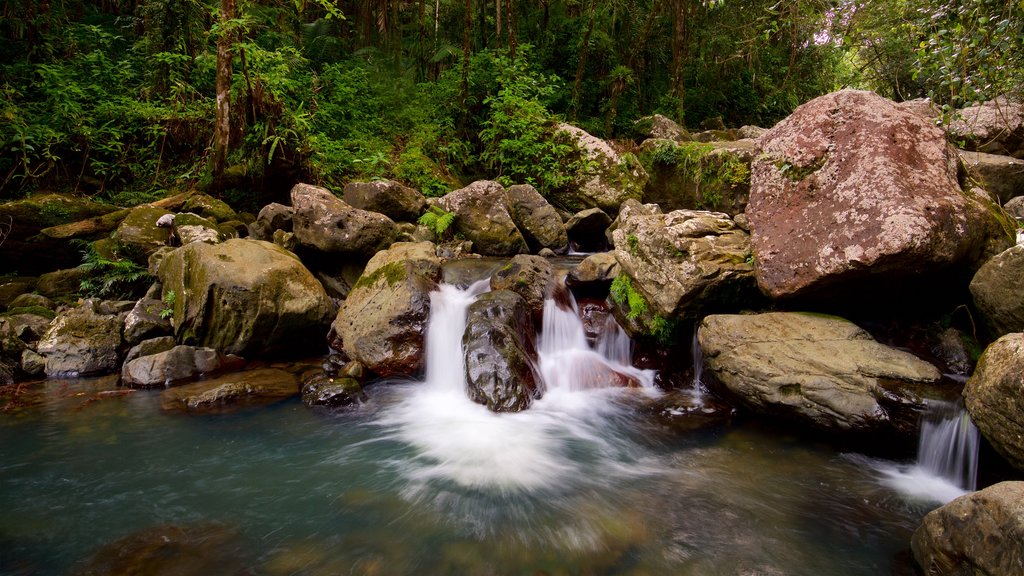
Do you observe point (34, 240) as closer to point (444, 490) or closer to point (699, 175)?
point (444, 490)

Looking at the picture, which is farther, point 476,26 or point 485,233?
point 476,26

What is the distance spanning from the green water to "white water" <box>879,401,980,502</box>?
271 millimetres

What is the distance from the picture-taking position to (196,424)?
5297 millimetres

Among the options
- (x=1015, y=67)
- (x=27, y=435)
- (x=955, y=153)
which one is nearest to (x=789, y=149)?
(x=955, y=153)

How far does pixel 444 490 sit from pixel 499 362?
194 centimetres

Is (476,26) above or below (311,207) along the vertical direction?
above

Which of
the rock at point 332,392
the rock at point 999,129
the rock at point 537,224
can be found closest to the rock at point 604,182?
the rock at point 537,224

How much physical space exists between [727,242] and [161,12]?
1191 centimetres

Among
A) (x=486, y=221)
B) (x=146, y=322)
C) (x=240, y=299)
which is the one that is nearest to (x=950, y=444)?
(x=486, y=221)

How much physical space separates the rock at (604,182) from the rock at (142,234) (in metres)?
8.38

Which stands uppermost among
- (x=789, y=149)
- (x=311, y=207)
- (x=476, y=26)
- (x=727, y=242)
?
(x=476, y=26)

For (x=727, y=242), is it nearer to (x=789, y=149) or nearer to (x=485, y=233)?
(x=789, y=149)

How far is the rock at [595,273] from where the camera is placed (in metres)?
7.48

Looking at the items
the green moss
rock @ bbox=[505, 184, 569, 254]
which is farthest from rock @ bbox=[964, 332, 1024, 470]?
rock @ bbox=[505, 184, 569, 254]
